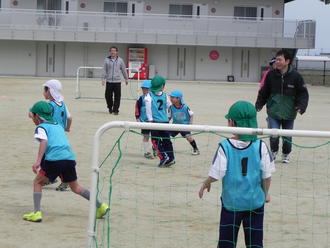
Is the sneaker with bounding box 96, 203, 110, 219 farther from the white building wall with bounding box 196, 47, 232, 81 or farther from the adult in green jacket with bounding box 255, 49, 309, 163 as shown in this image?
the white building wall with bounding box 196, 47, 232, 81

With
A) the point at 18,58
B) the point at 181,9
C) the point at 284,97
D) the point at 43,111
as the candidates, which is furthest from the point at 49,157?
the point at 181,9

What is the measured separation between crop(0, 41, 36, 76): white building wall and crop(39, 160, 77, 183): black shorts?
140 feet

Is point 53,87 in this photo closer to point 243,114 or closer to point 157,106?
point 157,106

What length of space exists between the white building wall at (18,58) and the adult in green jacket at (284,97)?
39218mm

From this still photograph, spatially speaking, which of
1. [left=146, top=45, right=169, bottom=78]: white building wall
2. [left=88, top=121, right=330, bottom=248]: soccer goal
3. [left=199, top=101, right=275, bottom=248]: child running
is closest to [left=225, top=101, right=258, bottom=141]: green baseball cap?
[left=199, top=101, right=275, bottom=248]: child running

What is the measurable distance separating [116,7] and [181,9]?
4.48 meters

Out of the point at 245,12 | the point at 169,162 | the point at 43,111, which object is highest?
the point at 245,12

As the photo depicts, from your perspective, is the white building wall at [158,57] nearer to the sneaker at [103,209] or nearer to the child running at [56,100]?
the child running at [56,100]

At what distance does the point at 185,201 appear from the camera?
8367 mm

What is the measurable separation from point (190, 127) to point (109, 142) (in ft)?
24.1

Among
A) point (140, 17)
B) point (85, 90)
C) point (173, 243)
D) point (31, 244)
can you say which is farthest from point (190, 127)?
point (140, 17)

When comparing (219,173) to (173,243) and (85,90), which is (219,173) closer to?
(173,243)

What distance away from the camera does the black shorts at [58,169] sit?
7.23 m

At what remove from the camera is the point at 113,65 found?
1930cm
